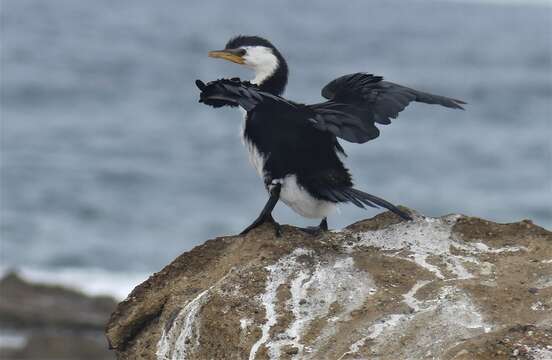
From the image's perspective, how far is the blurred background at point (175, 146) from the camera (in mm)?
18078

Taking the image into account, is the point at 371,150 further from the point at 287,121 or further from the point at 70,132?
the point at 287,121

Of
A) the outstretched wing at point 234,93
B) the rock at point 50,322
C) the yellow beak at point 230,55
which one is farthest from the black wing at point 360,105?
the rock at point 50,322

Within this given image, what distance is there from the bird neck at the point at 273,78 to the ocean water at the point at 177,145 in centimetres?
913

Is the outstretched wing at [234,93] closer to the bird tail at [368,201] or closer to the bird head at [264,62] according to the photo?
the bird tail at [368,201]

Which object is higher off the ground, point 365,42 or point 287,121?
point 365,42

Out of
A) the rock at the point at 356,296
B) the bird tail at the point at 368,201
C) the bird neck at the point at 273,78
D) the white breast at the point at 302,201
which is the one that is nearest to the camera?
the rock at the point at 356,296

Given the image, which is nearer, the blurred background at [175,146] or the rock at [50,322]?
the rock at [50,322]

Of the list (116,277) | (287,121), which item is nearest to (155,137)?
(116,277)

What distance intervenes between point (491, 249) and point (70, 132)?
20.8m

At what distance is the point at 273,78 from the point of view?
661 centimetres

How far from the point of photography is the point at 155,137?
25.8 metres

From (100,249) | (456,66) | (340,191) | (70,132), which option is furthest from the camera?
(456,66)

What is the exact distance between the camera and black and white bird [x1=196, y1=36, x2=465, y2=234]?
574cm

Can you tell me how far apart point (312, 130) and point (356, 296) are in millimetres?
1248
